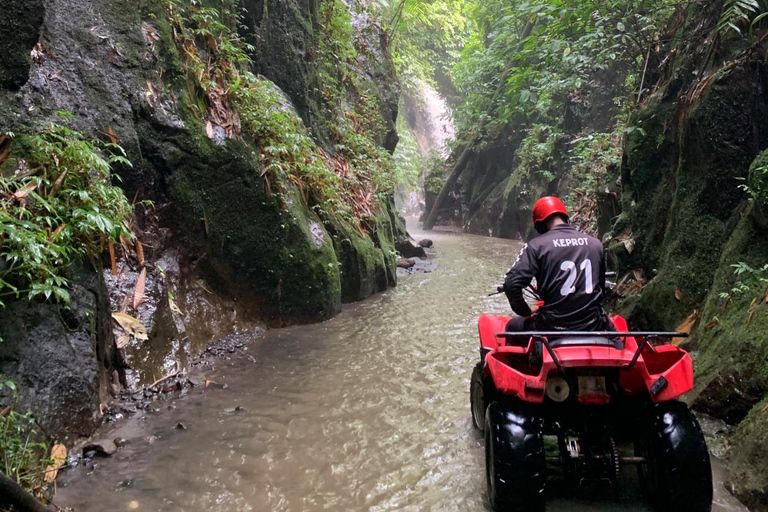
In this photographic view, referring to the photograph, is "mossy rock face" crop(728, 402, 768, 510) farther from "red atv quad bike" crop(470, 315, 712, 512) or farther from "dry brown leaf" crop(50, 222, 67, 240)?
"dry brown leaf" crop(50, 222, 67, 240)

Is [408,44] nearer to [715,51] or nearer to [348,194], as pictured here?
[348,194]

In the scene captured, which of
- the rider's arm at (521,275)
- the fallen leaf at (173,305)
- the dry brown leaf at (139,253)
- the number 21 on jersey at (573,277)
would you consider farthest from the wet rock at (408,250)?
the number 21 on jersey at (573,277)

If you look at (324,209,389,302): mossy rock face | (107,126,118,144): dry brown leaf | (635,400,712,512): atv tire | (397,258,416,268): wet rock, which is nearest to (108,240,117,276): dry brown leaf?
(107,126,118,144): dry brown leaf

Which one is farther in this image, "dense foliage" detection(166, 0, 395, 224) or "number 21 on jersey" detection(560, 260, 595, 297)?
"dense foliage" detection(166, 0, 395, 224)

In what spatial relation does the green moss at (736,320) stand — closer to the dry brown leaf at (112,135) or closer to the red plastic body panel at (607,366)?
the red plastic body panel at (607,366)

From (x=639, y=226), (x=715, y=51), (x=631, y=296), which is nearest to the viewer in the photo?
(x=715, y=51)

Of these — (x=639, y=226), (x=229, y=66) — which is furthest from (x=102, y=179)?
(x=639, y=226)

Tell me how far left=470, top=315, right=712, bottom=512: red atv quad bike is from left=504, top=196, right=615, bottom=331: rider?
0.26 meters

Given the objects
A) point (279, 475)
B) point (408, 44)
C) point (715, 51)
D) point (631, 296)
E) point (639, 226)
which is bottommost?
point (279, 475)

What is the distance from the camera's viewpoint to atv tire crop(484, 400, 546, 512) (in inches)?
106

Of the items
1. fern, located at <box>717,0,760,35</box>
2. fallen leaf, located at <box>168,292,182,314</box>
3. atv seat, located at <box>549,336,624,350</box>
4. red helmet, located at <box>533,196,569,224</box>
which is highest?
fern, located at <box>717,0,760,35</box>

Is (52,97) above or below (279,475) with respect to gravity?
above

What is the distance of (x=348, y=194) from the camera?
10.4m

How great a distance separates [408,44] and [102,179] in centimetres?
2339
